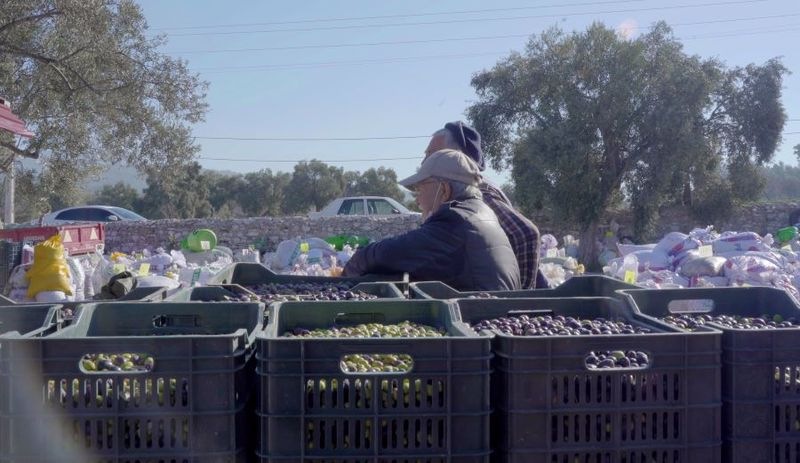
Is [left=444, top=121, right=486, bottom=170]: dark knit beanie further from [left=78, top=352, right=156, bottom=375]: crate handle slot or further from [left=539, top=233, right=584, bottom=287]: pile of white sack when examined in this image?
[left=78, top=352, right=156, bottom=375]: crate handle slot

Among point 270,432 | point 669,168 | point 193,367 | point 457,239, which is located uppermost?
point 669,168

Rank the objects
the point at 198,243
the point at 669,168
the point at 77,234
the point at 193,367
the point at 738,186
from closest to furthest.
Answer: the point at 193,367 → the point at 77,234 → the point at 198,243 → the point at 669,168 → the point at 738,186

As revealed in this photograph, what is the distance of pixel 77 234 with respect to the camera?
1181 centimetres

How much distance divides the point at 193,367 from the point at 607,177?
19.3 metres

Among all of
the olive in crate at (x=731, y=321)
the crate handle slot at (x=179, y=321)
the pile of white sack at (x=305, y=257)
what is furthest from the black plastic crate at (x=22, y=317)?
the pile of white sack at (x=305, y=257)

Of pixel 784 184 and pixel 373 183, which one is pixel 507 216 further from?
pixel 784 184

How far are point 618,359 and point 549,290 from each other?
4.74 feet

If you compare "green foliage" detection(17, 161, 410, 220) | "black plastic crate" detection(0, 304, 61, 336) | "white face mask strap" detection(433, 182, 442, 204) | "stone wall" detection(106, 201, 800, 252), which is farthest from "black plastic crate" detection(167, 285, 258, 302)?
"green foliage" detection(17, 161, 410, 220)

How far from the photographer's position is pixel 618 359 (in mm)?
2230

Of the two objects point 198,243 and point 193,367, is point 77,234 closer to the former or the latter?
point 198,243

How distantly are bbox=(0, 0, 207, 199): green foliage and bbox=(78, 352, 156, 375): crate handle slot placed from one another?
13.6 metres

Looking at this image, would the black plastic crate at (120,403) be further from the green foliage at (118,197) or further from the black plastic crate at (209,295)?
the green foliage at (118,197)

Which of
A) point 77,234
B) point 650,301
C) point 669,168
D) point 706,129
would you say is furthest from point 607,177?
point 650,301

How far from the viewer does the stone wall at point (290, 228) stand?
20.7 meters
